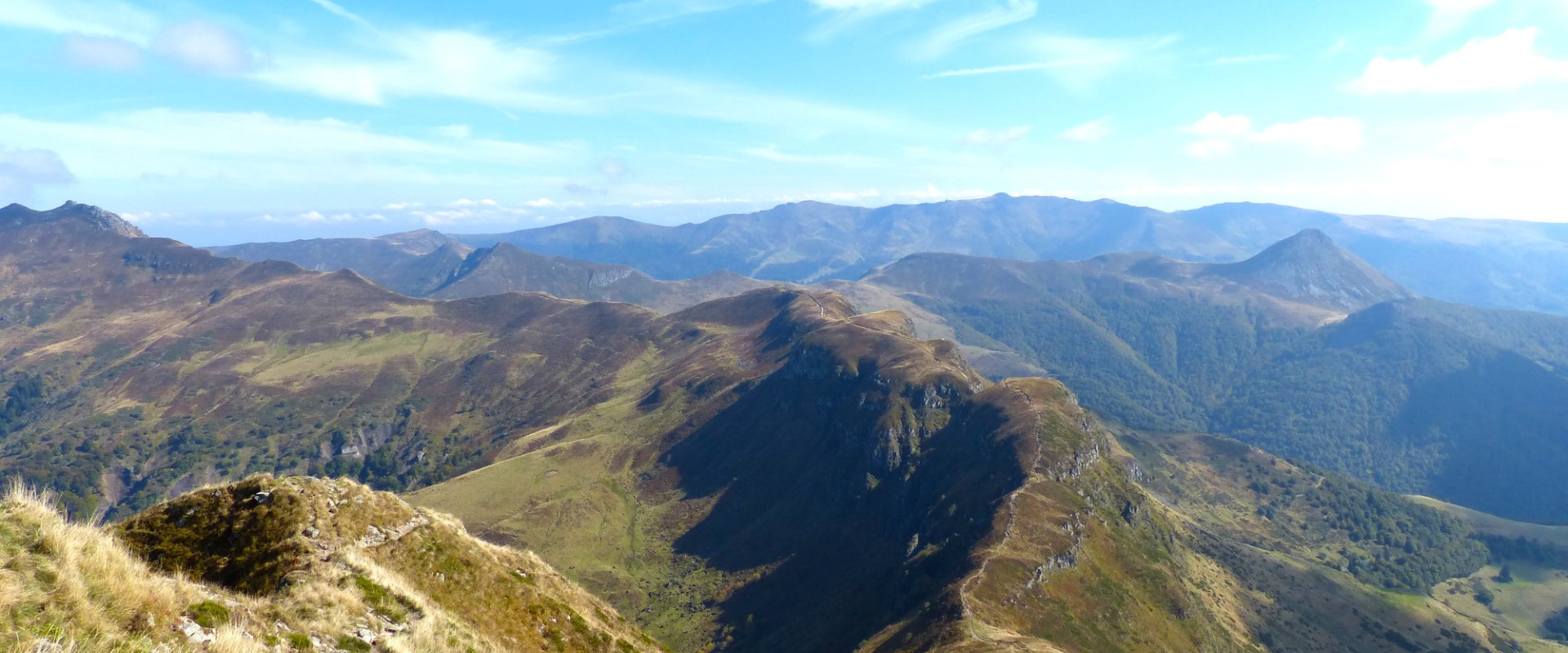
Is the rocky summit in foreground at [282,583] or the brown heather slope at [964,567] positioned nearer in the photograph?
the rocky summit in foreground at [282,583]

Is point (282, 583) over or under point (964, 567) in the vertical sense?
over

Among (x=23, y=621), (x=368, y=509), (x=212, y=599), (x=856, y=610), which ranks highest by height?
(x=23, y=621)

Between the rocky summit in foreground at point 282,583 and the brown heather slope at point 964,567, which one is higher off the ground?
the rocky summit in foreground at point 282,583

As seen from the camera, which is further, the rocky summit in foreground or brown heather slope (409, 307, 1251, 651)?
brown heather slope (409, 307, 1251, 651)

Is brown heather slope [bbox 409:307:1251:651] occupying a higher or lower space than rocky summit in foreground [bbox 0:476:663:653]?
lower

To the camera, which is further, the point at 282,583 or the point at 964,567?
the point at 964,567

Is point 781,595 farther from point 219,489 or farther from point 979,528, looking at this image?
point 219,489

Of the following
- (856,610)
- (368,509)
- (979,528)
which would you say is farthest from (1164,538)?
(368,509)

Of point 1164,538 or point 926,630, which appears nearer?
point 926,630
